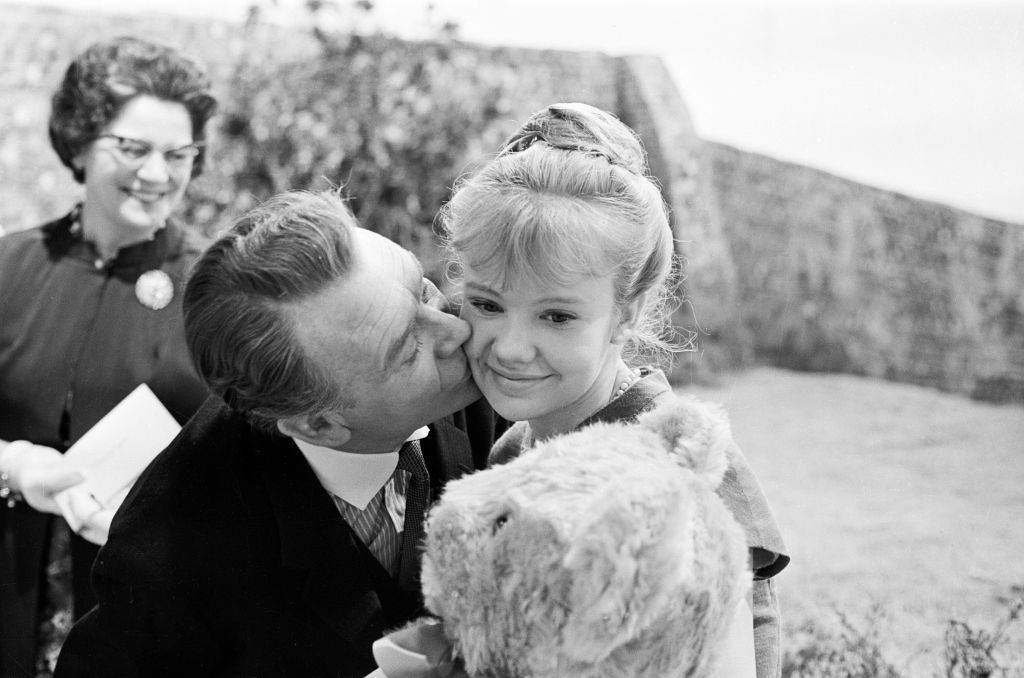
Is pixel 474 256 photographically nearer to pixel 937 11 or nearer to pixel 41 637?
pixel 41 637

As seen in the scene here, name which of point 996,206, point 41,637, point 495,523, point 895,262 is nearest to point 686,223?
point 895,262

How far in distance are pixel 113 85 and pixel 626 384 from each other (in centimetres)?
247

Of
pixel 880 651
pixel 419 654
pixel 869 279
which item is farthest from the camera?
pixel 869 279

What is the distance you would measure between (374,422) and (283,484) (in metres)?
0.25

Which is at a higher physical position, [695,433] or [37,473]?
[695,433]

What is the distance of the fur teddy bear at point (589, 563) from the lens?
138 centimetres

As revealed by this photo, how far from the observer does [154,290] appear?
369cm

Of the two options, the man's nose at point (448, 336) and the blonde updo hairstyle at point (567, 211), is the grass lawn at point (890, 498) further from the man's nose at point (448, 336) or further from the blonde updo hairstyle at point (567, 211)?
the man's nose at point (448, 336)

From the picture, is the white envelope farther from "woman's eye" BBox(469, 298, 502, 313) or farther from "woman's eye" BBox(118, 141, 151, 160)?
"woman's eye" BBox(469, 298, 502, 313)

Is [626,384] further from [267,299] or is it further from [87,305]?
[87,305]

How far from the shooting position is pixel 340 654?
87.3 inches

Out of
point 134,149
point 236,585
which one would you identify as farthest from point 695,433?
point 134,149

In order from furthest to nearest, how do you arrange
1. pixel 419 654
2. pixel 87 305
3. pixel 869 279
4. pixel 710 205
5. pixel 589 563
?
1. pixel 710 205
2. pixel 869 279
3. pixel 87 305
4. pixel 419 654
5. pixel 589 563

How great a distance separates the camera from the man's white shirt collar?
91.7 inches
